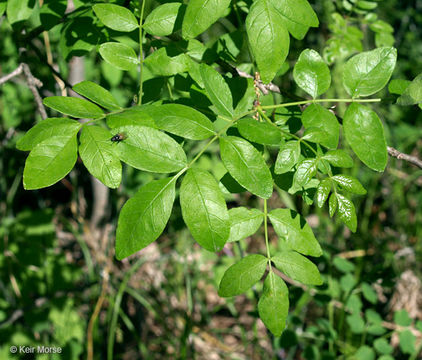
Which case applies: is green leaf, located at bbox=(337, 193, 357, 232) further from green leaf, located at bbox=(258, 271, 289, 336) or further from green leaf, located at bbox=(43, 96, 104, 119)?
green leaf, located at bbox=(43, 96, 104, 119)

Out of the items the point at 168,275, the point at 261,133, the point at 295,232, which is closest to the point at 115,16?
the point at 261,133

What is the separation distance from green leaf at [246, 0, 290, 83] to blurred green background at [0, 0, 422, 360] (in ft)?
3.68

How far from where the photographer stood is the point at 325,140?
0.85 meters

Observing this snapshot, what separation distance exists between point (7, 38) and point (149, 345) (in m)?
2.42

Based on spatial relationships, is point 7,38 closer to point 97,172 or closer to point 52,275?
point 52,275

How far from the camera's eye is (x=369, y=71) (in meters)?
0.94

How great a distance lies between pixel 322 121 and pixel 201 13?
0.37m

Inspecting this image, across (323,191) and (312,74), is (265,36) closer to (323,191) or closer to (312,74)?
(312,74)

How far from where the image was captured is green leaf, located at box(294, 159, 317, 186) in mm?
818

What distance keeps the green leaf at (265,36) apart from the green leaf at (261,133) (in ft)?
0.40

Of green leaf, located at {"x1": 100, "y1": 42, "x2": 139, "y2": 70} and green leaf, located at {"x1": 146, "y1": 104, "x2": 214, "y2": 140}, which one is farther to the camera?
green leaf, located at {"x1": 100, "y1": 42, "x2": 139, "y2": 70}

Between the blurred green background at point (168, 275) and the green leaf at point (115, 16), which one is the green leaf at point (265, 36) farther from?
the blurred green background at point (168, 275)

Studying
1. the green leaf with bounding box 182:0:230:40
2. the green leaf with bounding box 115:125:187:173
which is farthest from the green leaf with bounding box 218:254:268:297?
the green leaf with bounding box 182:0:230:40

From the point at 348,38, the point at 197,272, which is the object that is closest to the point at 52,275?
the point at 197,272
